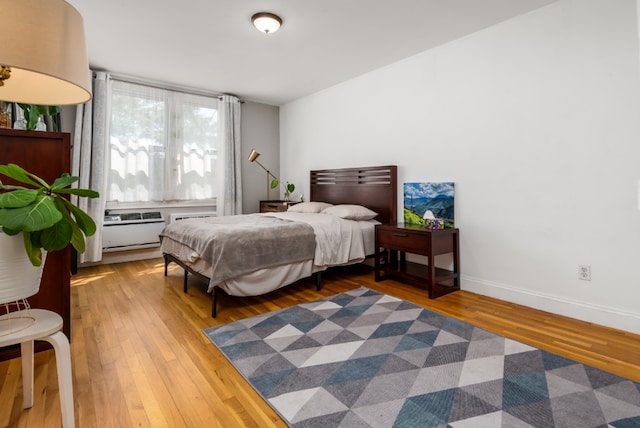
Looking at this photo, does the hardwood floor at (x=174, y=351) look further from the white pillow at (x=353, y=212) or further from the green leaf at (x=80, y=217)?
the green leaf at (x=80, y=217)

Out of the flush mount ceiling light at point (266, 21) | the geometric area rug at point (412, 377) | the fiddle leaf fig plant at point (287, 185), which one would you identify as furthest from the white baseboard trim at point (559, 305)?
the fiddle leaf fig plant at point (287, 185)

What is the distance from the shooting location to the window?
429 cm

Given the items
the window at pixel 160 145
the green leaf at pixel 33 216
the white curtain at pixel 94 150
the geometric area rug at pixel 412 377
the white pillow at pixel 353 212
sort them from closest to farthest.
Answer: the green leaf at pixel 33 216
the geometric area rug at pixel 412 377
the white pillow at pixel 353 212
the white curtain at pixel 94 150
the window at pixel 160 145

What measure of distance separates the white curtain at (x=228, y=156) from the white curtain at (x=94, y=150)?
58.9 inches

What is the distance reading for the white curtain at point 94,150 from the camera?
391 centimetres

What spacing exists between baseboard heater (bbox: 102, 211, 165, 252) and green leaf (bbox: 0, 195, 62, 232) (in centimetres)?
356

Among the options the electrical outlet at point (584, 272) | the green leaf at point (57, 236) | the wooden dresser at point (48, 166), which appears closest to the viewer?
the green leaf at point (57, 236)

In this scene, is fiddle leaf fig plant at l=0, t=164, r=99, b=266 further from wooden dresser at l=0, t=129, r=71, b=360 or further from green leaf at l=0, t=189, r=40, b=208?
wooden dresser at l=0, t=129, r=71, b=360

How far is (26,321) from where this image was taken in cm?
129

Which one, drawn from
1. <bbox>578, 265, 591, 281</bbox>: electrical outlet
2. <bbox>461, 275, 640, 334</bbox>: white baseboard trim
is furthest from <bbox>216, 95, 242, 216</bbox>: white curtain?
<bbox>578, 265, 591, 281</bbox>: electrical outlet

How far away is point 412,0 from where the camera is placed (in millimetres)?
2512

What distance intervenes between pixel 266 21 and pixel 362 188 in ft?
7.21

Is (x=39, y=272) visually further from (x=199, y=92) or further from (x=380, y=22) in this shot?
(x=199, y=92)

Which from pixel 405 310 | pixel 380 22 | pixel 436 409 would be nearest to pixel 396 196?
pixel 405 310
